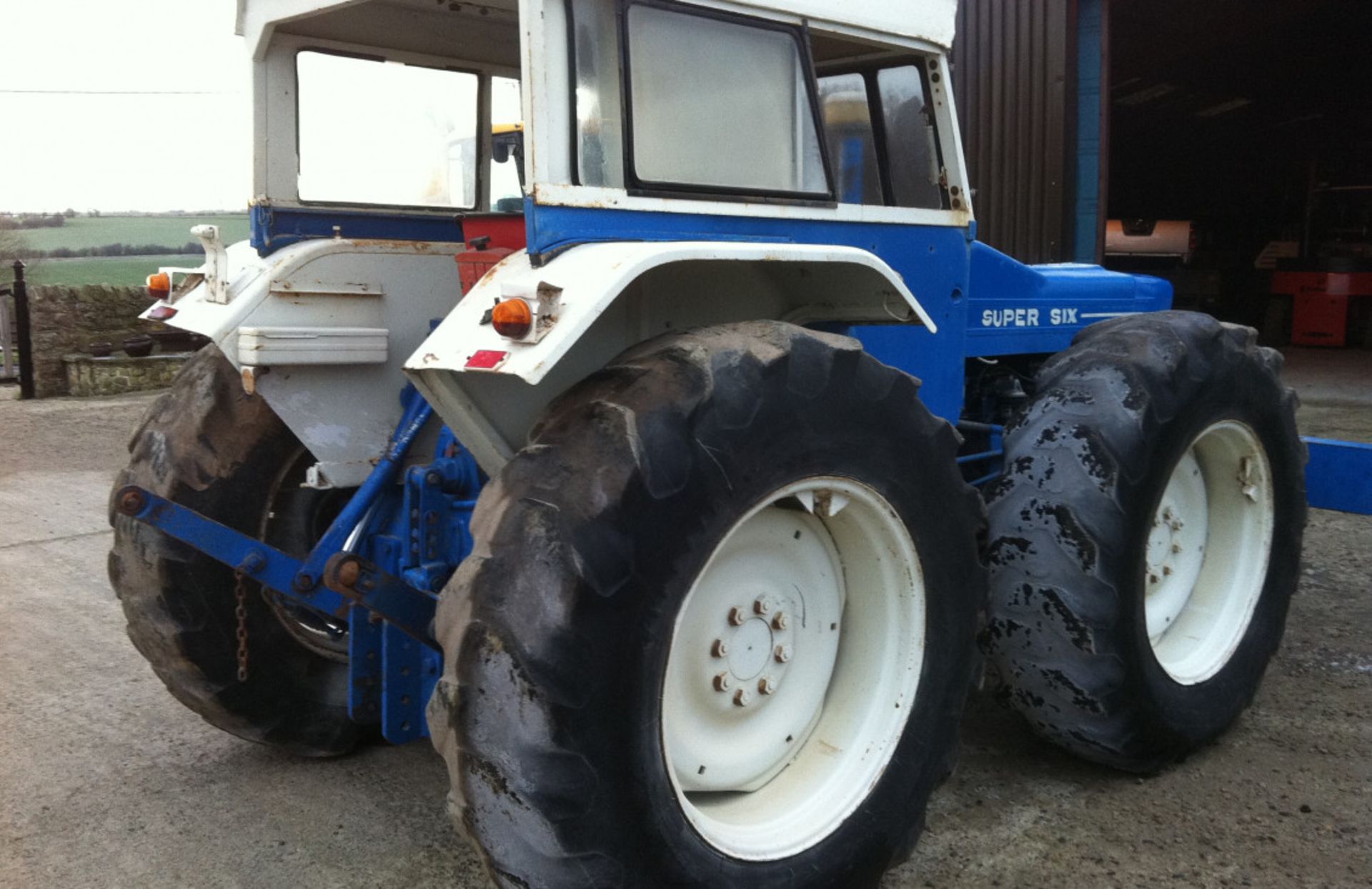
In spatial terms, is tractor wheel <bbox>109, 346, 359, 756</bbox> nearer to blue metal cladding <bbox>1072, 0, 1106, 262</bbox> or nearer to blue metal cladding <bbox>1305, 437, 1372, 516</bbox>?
blue metal cladding <bbox>1305, 437, 1372, 516</bbox>

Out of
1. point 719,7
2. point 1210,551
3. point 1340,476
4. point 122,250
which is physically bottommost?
point 1210,551

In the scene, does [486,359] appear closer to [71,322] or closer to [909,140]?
[909,140]

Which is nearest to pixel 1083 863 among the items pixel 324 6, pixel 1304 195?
pixel 324 6

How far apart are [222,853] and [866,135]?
2.63m

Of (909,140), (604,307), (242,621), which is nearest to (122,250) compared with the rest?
(242,621)

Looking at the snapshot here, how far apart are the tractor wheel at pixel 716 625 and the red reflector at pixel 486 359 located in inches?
6.8

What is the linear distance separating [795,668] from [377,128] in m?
2.16

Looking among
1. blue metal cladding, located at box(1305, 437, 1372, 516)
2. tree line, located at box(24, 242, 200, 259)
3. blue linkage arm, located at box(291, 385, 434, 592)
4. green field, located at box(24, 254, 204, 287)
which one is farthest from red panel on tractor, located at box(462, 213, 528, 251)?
tree line, located at box(24, 242, 200, 259)

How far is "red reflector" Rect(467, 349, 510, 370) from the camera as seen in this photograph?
2.33 m

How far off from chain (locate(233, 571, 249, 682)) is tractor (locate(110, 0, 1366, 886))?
1cm

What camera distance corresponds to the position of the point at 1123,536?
133 inches

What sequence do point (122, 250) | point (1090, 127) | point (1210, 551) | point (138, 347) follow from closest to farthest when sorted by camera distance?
1. point (1210, 551)
2. point (1090, 127)
3. point (138, 347)
4. point (122, 250)

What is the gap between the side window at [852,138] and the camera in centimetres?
360

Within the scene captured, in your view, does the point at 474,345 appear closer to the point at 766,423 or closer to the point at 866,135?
the point at 766,423
